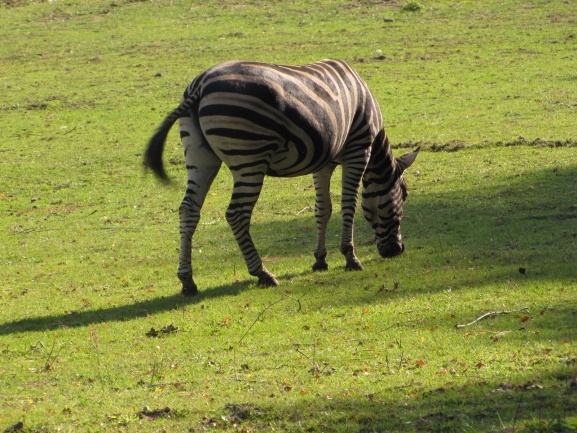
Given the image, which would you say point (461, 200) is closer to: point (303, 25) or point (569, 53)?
point (569, 53)

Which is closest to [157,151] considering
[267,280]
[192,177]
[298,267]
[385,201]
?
[192,177]

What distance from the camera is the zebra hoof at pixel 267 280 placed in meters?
12.5

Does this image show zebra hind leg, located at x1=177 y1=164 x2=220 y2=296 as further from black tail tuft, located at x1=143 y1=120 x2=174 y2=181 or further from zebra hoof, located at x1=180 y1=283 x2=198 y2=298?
black tail tuft, located at x1=143 y1=120 x2=174 y2=181

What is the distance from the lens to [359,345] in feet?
31.4

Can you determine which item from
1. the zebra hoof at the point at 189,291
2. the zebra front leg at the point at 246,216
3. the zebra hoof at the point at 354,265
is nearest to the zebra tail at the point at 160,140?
the zebra front leg at the point at 246,216

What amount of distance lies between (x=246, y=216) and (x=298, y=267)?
78.1 inches

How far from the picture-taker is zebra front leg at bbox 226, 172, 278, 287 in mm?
11859

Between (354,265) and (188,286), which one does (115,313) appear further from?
(354,265)

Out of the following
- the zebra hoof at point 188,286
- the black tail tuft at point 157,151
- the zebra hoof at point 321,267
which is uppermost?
the black tail tuft at point 157,151

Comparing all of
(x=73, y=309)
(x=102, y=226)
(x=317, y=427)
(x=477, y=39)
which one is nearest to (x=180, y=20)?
(x=477, y=39)

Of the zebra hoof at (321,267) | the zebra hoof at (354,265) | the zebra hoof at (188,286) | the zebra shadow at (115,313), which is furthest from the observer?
the zebra hoof at (321,267)

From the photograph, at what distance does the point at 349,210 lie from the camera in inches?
534

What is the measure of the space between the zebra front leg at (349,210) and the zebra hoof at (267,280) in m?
1.26

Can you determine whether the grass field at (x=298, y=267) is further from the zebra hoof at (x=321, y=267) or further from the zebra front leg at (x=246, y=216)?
the zebra front leg at (x=246, y=216)
